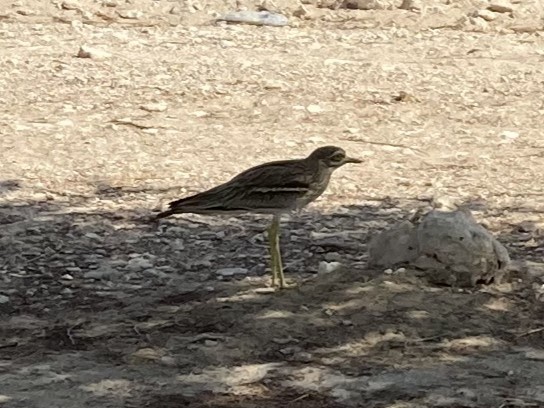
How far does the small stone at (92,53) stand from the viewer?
10.4 meters

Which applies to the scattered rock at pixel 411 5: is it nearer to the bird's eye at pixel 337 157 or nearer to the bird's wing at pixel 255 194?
the bird's eye at pixel 337 157

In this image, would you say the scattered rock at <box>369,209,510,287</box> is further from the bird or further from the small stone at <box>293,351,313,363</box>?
the small stone at <box>293,351,313,363</box>

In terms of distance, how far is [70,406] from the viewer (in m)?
4.75

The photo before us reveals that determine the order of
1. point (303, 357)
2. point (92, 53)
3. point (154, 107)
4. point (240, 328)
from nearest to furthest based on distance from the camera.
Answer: point (303, 357)
point (240, 328)
point (154, 107)
point (92, 53)

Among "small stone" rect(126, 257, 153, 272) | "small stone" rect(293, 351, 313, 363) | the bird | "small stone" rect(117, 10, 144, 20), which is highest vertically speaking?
the bird

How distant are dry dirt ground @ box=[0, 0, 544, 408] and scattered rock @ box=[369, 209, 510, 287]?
8 centimetres

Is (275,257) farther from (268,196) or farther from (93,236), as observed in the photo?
(93,236)

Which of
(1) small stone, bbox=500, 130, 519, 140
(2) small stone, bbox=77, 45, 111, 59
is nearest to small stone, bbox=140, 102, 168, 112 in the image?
(2) small stone, bbox=77, 45, 111, 59

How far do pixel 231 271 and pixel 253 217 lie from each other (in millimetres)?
895

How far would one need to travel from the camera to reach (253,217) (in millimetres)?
7188

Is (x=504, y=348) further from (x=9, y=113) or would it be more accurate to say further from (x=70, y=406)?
(x=9, y=113)

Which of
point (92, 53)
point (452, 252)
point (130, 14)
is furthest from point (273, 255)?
point (130, 14)

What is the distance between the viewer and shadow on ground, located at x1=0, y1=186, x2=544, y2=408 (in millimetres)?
4902

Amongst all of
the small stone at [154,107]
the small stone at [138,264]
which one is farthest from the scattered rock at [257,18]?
the small stone at [138,264]
